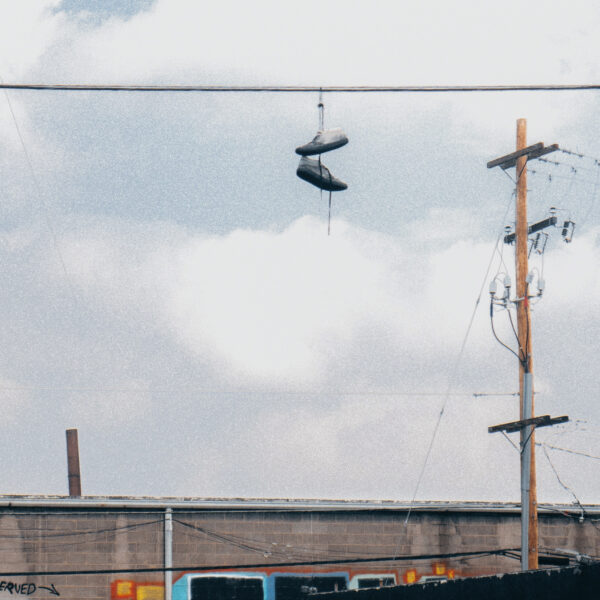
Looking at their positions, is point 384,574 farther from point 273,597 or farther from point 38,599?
point 38,599

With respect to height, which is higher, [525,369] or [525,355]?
[525,355]

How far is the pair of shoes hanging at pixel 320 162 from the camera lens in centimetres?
1146

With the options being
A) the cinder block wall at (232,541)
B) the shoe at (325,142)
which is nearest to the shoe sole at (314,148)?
the shoe at (325,142)

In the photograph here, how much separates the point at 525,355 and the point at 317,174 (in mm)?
7726

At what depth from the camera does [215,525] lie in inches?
886

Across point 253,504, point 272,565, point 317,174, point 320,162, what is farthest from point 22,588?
point 320,162

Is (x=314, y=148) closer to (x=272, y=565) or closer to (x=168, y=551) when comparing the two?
(x=168, y=551)

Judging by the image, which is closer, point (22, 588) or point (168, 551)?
point (22, 588)

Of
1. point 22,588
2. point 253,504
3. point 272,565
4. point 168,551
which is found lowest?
point 22,588

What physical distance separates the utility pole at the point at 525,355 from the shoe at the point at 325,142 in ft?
25.9

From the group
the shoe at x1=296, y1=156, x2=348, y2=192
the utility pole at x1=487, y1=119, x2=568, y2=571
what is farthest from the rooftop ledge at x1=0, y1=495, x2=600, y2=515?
the shoe at x1=296, y1=156, x2=348, y2=192

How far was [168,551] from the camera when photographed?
22062 millimetres

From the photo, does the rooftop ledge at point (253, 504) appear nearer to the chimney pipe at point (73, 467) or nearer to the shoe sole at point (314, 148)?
the chimney pipe at point (73, 467)

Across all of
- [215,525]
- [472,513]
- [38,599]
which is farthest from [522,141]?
[38,599]
